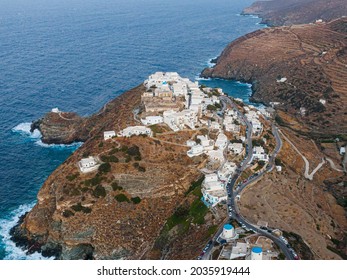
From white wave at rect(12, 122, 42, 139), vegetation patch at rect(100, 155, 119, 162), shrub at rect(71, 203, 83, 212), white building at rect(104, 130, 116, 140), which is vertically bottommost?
white wave at rect(12, 122, 42, 139)

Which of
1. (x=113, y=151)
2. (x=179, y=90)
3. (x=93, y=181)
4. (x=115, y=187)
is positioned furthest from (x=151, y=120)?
(x=93, y=181)

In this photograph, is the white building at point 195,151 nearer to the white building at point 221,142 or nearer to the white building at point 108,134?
the white building at point 221,142

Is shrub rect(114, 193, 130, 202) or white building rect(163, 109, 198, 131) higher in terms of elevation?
white building rect(163, 109, 198, 131)

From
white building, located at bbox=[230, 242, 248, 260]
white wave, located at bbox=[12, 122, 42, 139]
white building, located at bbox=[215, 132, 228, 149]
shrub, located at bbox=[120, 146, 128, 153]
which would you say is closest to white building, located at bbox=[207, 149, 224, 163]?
white building, located at bbox=[215, 132, 228, 149]

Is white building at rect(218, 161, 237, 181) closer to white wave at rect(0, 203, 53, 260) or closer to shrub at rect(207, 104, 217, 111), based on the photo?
shrub at rect(207, 104, 217, 111)

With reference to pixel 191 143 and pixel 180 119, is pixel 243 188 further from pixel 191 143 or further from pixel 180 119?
pixel 180 119

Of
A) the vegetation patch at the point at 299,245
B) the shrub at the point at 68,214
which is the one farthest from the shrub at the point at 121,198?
the vegetation patch at the point at 299,245
